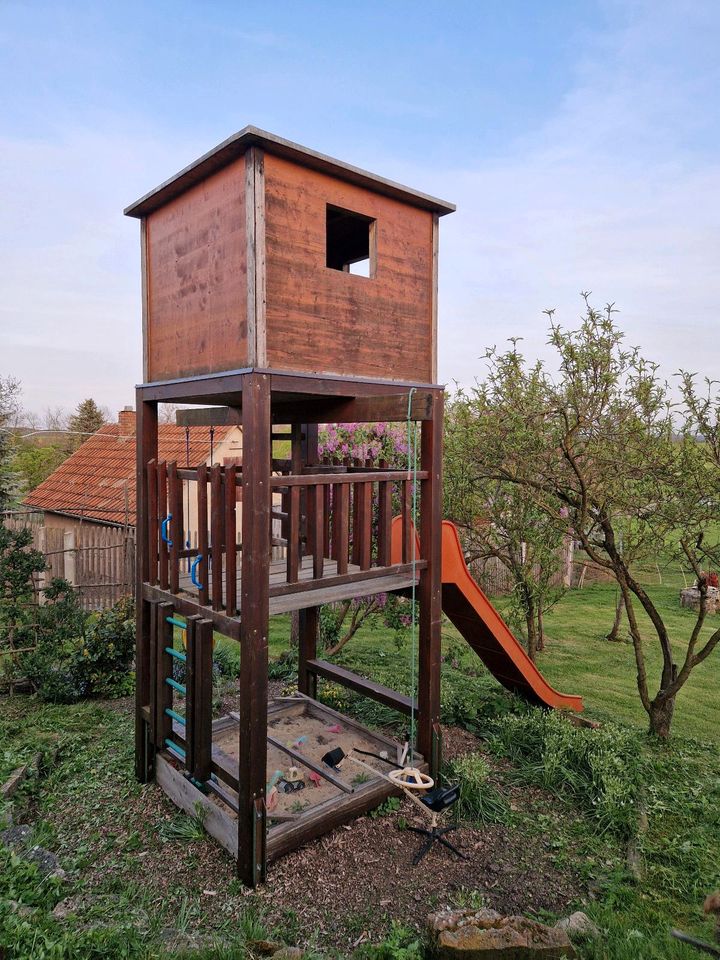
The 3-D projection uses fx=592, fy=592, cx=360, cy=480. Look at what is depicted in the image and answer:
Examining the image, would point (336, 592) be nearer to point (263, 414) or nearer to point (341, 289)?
point (263, 414)

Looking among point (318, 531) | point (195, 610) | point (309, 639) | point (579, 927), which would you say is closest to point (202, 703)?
point (195, 610)

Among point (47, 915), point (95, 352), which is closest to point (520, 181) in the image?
point (47, 915)

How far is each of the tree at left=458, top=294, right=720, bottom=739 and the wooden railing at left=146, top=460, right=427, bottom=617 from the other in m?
2.07

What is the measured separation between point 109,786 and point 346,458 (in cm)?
486

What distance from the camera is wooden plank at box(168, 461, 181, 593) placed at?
458cm

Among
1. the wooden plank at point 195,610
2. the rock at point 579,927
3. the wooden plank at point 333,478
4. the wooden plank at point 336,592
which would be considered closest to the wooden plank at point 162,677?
the wooden plank at point 195,610

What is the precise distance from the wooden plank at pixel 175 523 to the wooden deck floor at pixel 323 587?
17cm

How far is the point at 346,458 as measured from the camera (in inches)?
330

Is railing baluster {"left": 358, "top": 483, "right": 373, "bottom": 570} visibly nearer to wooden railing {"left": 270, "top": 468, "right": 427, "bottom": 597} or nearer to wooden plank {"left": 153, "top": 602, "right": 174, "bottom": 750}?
wooden railing {"left": 270, "top": 468, "right": 427, "bottom": 597}

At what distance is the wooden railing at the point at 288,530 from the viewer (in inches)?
161

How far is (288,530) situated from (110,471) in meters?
12.8

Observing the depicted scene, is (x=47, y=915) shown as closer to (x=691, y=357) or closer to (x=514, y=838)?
(x=514, y=838)

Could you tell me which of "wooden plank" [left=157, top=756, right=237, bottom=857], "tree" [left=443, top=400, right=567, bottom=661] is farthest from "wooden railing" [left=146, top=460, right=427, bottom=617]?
"tree" [left=443, top=400, right=567, bottom=661]

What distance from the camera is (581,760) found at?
16.9ft
